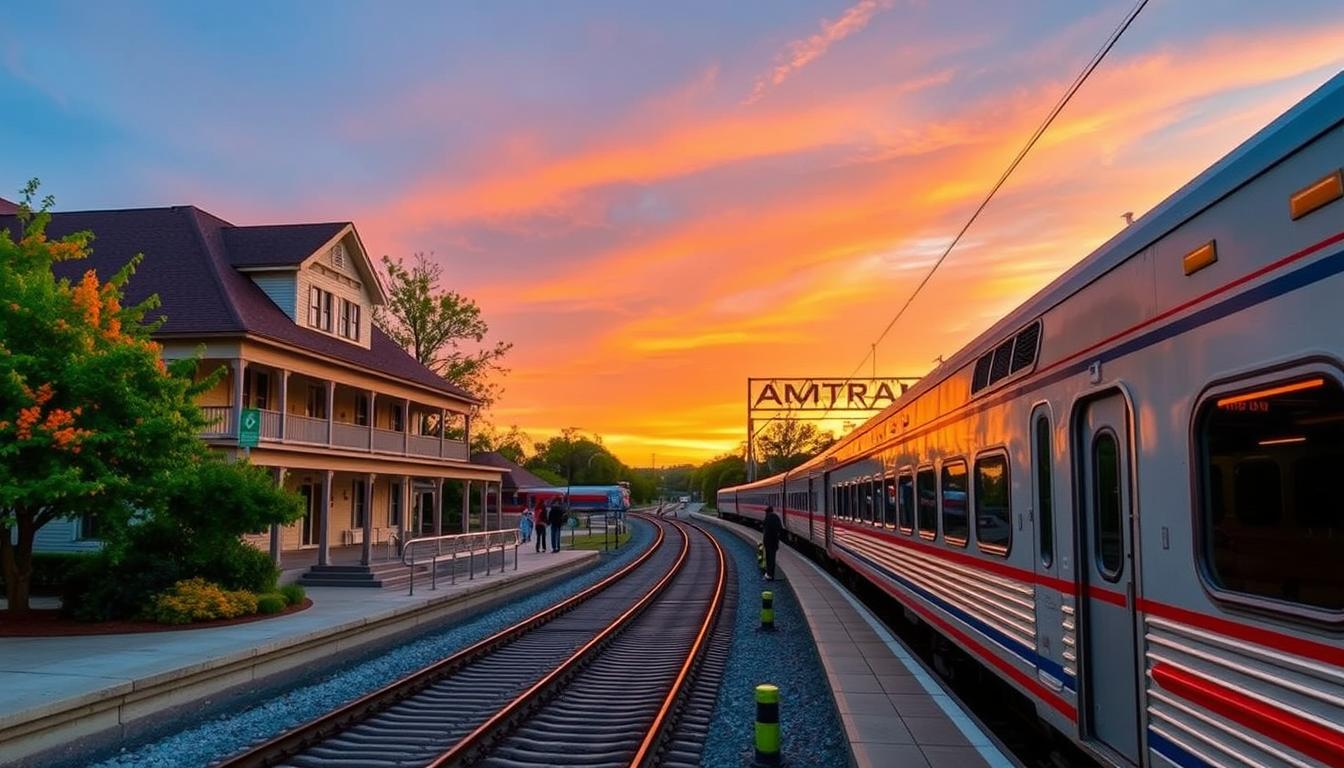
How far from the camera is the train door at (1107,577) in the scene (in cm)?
471

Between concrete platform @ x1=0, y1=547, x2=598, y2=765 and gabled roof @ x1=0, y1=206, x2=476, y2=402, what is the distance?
368 inches

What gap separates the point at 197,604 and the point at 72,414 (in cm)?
322

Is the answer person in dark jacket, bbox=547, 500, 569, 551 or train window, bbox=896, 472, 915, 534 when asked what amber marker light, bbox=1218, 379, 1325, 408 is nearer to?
train window, bbox=896, 472, 915, 534

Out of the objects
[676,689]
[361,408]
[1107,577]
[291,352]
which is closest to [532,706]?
[676,689]

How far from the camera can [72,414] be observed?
13.0 metres

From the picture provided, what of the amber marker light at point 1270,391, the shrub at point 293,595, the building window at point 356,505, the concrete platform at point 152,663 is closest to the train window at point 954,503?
the amber marker light at point 1270,391

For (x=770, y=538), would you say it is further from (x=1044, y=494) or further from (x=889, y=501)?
(x=1044, y=494)

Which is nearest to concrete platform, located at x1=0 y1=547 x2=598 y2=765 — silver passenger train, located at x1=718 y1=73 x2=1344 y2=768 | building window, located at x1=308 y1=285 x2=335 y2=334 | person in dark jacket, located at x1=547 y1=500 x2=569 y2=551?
silver passenger train, located at x1=718 y1=73 x2=1344 y2=768

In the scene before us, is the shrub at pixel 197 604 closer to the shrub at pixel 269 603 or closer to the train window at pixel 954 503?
the shrub at pixel 269 603

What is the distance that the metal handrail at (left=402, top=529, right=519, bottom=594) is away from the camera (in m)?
18.5

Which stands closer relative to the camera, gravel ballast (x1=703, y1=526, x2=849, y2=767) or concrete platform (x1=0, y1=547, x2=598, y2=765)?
concrete platform (x1=0, y1=547, x2=598, y2=765)

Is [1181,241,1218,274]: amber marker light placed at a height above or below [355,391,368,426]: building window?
below

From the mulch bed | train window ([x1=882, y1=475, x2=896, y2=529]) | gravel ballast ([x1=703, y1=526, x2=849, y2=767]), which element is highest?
train window ([x1=882, y1=475, x2=896, y2=529])

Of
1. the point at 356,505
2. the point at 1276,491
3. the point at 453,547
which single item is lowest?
the point at 453,547
